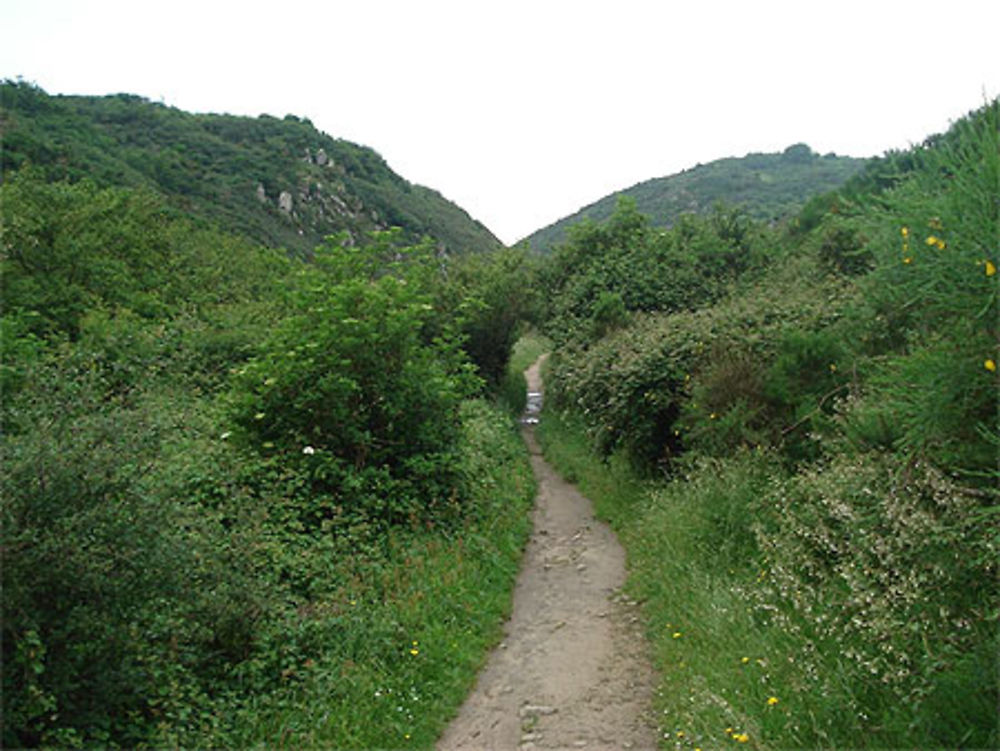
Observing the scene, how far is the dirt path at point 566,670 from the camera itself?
547 centimetres

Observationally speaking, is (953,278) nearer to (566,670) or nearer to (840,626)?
(840,626)

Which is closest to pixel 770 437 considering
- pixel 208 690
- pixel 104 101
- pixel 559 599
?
pixel 559 599

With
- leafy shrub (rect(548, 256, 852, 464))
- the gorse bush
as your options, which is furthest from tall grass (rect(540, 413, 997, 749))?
leafy shrub (rect(548, 256, 852, 464))

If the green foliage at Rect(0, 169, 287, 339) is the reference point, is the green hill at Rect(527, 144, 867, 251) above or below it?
above

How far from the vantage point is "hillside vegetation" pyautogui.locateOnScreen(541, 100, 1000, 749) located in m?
3.98

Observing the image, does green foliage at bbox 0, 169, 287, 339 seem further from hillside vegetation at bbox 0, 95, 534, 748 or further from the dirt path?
the dirt path

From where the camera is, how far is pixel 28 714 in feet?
12.7

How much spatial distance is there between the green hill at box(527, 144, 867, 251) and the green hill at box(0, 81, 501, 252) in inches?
621

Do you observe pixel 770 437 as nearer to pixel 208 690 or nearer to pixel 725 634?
pixel 725 634

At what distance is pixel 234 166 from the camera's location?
58.4 m

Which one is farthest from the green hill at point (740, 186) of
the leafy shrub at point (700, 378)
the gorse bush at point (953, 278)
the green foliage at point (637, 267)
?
the gorse bush at point (953, 278)

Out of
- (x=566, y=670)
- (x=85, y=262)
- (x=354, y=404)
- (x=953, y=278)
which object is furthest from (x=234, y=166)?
(x=953, y=278)

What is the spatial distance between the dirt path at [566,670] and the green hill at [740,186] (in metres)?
58.1

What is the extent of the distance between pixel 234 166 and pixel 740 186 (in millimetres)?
55164
